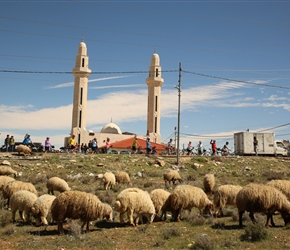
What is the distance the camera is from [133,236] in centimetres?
922

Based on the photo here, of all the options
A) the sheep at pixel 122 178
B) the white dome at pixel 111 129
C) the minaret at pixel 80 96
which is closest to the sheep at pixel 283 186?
the sheep at pixel 122 178

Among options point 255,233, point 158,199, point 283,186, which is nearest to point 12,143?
point 158,199

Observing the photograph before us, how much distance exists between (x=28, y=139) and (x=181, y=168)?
12.8m

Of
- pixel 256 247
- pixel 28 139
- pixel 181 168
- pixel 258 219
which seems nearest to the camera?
pixel 256 247

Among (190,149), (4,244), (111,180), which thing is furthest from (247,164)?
(4,244)

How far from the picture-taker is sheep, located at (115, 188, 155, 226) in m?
10.1

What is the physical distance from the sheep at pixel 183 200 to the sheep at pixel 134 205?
2.62ft

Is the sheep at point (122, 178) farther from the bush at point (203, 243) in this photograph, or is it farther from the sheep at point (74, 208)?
the bush at point (203, 243)

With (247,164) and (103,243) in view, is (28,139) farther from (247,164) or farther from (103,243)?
(103,243)

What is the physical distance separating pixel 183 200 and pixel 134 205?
1.76 metres

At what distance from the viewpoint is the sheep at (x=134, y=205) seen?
10.1 m

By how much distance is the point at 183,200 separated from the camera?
36.0ft

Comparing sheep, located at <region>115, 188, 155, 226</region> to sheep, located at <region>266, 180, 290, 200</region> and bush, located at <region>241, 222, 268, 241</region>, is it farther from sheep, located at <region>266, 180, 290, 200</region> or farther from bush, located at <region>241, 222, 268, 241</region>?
sheep, located at <region>266, 180, 290, 200</region>

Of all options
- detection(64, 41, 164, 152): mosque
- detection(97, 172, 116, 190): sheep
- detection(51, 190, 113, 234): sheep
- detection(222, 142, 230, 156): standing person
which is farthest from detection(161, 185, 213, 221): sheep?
detection(64, 41, 164, 152): mosque
